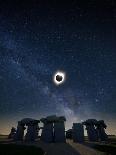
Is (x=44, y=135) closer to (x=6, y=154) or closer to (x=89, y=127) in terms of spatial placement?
(x=89, y=127)

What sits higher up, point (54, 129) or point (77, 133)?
point (54, 129)

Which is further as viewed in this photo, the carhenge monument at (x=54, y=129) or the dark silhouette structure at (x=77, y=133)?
the dark silhouette structure at (x=77, y=133)

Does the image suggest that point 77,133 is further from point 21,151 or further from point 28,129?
point 21,151

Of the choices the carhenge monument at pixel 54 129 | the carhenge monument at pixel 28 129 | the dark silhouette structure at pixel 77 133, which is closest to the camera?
the carhenge monument at pixel 54 129

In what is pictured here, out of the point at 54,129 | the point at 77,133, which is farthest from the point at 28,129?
the point at 77,133

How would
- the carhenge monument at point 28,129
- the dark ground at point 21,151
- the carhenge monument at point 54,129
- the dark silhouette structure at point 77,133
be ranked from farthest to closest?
the carhenge monument at point 28,129, the dark silhouette structure at point 77,133, the carhenge monument at point 54,129, the dark ground at point 21,151

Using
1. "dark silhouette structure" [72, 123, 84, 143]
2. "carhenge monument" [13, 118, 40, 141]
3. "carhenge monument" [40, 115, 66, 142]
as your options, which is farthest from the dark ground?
"carhenge monument" [13, 118, 40, 141]

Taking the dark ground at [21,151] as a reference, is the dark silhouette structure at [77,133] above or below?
above

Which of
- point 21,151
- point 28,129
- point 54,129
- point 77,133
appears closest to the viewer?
point 21,151

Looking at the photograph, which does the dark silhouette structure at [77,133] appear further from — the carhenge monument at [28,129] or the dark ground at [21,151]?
the dark ground at [21,151]

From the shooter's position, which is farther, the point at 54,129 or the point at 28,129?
the point at 28,129

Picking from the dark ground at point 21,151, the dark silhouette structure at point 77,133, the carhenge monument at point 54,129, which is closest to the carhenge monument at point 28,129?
the carhenge monument at point 54,129
